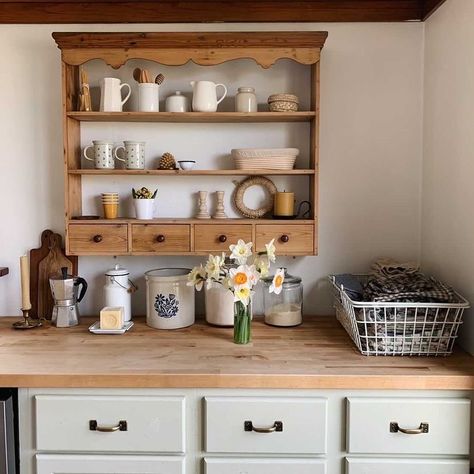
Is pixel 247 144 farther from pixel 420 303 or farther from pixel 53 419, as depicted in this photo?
pixel 53 419

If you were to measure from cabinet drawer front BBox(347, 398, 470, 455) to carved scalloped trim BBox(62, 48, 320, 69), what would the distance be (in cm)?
130

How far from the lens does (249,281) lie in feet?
6.33

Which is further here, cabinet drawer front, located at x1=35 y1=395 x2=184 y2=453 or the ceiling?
the ceiling

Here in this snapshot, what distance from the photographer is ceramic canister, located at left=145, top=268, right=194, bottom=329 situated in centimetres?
215

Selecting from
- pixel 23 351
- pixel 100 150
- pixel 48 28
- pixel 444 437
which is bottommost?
pixel 444 437

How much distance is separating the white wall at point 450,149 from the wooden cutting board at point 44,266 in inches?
61.2

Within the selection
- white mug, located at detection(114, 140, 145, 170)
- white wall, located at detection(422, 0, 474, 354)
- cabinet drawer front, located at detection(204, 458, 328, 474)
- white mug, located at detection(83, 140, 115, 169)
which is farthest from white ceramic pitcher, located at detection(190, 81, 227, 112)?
cabinet drawer front, located at detection(204, 458, 328, 474)

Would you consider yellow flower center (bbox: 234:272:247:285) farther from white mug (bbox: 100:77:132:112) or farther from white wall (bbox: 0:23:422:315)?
white mug (bbox: 100:77:132:112)

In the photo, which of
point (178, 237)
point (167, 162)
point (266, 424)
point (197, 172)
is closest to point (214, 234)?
point (178, 237)

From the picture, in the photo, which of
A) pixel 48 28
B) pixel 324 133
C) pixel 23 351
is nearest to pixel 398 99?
pixel 324 133

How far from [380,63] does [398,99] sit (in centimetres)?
17

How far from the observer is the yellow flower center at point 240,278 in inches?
75.6

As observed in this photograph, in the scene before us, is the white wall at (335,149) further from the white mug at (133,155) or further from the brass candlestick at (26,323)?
the white mug at (133,155)

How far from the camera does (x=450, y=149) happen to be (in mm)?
2008
